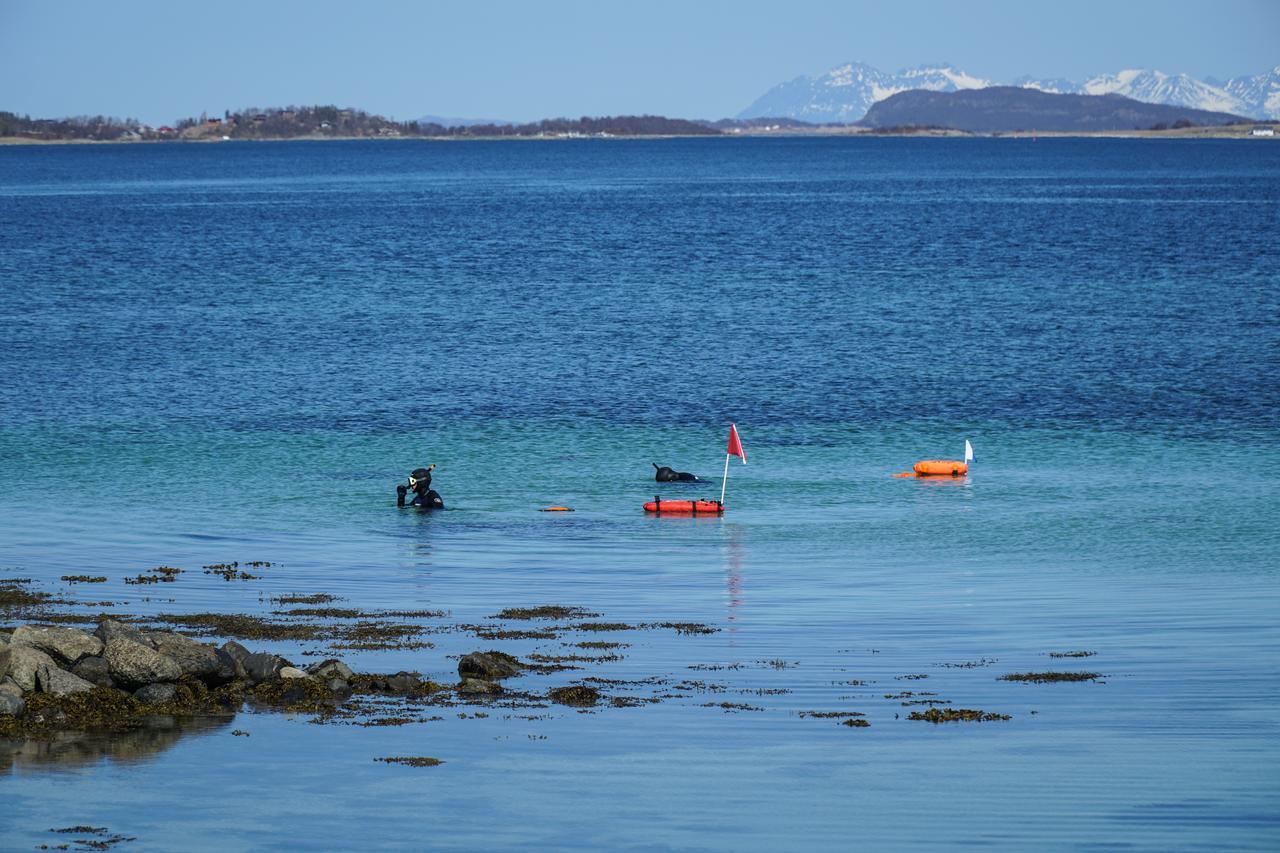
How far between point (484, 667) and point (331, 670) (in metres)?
2.03

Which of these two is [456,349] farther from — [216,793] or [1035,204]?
[1035,204]

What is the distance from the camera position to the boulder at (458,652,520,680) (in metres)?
22.4

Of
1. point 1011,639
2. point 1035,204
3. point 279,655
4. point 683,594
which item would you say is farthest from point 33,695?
point 1035,204

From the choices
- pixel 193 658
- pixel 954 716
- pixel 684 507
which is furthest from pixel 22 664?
pixel 684 507

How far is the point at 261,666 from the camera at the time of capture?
22031 millimetres

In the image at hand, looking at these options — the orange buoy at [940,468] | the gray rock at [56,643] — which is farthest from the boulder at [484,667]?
the orange buoy at [940,468]

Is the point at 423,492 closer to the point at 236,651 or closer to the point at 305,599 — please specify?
the point at 305,599

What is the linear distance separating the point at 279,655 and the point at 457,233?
106 meters

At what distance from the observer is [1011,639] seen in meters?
25.3

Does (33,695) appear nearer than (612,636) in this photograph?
Yes

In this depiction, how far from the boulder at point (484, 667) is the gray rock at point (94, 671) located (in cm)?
461

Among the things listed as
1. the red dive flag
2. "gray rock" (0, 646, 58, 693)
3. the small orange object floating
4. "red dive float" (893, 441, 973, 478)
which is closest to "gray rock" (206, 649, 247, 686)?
"gray rock" (0, 646, 58, 693)

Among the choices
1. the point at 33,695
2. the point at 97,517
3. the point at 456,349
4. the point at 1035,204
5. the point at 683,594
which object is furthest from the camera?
the point at 1035,204

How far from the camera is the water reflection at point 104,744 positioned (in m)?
19.6
